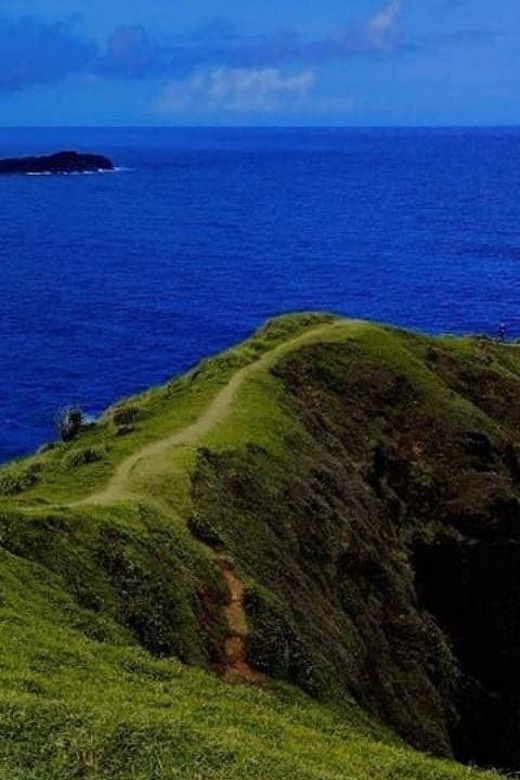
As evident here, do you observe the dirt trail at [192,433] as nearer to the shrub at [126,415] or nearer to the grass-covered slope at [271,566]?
the grass-covered slope at [271,566]

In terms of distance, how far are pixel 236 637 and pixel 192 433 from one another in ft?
49.4

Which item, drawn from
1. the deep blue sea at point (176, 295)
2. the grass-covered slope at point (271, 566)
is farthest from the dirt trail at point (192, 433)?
the deep blue sea at point (176, 295)

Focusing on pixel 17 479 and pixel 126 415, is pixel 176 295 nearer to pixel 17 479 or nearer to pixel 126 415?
pixel 126 415

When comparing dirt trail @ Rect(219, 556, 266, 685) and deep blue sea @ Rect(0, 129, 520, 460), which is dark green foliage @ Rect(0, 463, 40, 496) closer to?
dirt trail @ Rect(219, 556, 266, 685)

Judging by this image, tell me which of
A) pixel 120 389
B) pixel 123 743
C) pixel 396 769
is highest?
pixel 123 743

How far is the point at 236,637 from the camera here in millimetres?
34562

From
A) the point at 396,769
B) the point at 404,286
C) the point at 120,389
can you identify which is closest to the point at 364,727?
the point at 396,769

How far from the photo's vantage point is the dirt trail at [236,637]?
3275cm

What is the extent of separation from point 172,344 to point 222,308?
65.5ft

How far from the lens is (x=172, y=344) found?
116 m

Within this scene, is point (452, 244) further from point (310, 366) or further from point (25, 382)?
point (310, 366)

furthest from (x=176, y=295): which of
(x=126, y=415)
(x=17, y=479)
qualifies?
(x=17, y=479)

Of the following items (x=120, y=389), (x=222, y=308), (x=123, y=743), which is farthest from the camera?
(x=222, y=308)

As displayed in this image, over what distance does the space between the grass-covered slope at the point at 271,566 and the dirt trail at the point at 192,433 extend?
196 mm
